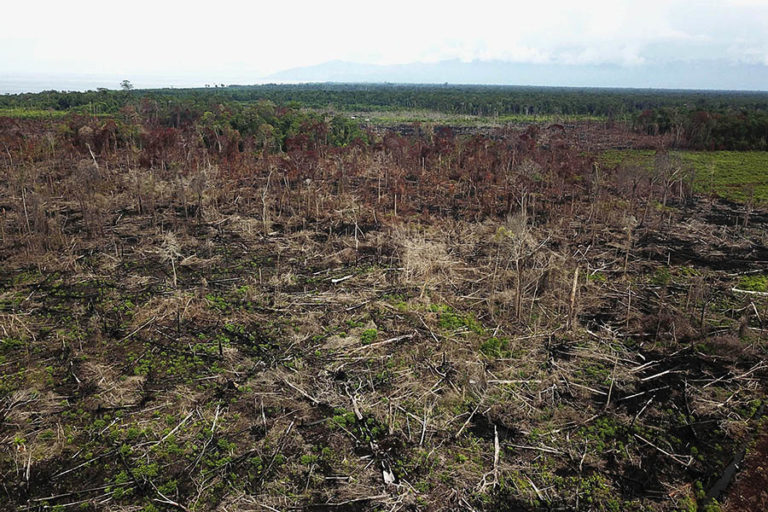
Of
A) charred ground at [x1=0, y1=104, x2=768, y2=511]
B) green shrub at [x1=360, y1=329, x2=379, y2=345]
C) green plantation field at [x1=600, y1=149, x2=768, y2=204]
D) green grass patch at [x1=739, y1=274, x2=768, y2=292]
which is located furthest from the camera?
green plantation field at [x1=600, y1=149, x2=768, y2=204]

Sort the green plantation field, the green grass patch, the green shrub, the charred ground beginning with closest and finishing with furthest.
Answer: the charred ground → the green shrub → the green grass patch → the green plantation field

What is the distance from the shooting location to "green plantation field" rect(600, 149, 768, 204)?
19633 millimetres

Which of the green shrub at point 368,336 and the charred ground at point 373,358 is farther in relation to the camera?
the green shrub at point 368,336

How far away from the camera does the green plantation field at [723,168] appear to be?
19.6 metres

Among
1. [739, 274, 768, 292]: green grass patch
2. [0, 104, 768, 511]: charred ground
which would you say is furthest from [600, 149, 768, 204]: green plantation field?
[739, 274, 768, 292]: green grass patch

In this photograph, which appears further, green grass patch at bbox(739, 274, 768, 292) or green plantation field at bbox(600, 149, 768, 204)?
green plantation field at bbox(600, 149, 768, 204)

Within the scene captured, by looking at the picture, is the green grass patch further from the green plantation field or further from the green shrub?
the green shrub

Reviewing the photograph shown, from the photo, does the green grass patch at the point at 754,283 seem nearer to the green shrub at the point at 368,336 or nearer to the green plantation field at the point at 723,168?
the green plantation field at the point at 723,168

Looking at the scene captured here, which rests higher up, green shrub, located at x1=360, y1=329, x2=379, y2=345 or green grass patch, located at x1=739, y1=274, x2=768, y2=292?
green grass patch, located at x1=739, y1=274, x2=768, y2=292

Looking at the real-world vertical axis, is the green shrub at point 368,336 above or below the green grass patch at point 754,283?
below

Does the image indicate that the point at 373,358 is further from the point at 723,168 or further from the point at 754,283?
the point at 723,168

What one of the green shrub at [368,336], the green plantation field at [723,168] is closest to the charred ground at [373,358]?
the green shrub at [368,336]

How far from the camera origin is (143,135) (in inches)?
987

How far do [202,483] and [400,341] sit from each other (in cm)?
407
